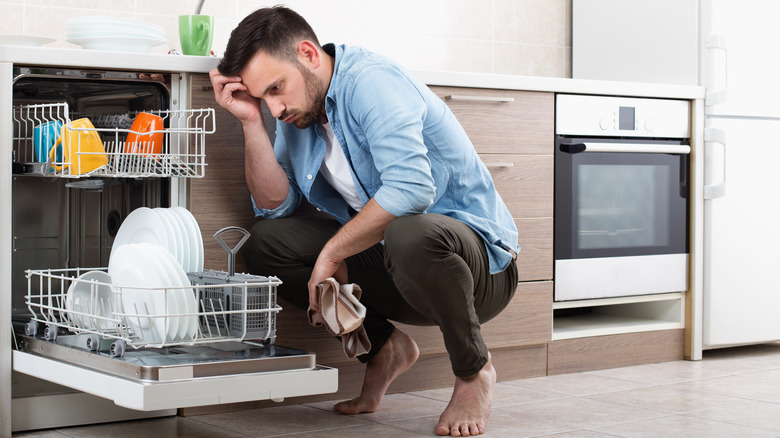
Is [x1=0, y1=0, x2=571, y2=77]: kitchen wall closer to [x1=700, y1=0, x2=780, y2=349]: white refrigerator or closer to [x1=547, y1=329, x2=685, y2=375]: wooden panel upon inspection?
[x1=700, y1=0, x2=780, y2=349]: white refrigerator

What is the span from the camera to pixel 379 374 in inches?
97.3

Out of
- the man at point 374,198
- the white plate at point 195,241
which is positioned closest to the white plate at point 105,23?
the man at point 374,198

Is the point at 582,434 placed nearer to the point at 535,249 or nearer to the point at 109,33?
the point at 535,249

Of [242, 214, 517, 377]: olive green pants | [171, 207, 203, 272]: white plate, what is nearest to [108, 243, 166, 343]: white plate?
[171, 207, 203, 272]: white plate

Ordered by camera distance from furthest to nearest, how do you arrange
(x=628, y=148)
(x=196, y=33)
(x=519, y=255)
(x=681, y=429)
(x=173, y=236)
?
(x=628, y=148), (x=519, y=255), (x=196, y=33), (x=681, y=429), (x=173, y=236)

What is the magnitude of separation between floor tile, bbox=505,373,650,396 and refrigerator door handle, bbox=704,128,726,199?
0.74 meters

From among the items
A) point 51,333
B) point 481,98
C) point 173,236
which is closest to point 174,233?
point 173,236

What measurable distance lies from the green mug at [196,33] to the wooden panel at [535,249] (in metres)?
1.03

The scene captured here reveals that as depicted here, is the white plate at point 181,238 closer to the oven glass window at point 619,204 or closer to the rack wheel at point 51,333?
the rack wheel at point 51,333

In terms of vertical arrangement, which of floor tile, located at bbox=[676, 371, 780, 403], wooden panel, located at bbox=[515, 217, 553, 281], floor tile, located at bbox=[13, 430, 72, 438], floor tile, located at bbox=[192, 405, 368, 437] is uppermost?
wooden panel, located at bbox=[515, 217, 553, 281]

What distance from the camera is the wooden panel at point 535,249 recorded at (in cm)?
291

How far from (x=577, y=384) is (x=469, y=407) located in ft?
2.36

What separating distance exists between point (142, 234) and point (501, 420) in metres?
0.95

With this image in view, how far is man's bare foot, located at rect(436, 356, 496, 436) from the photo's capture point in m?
2.22
